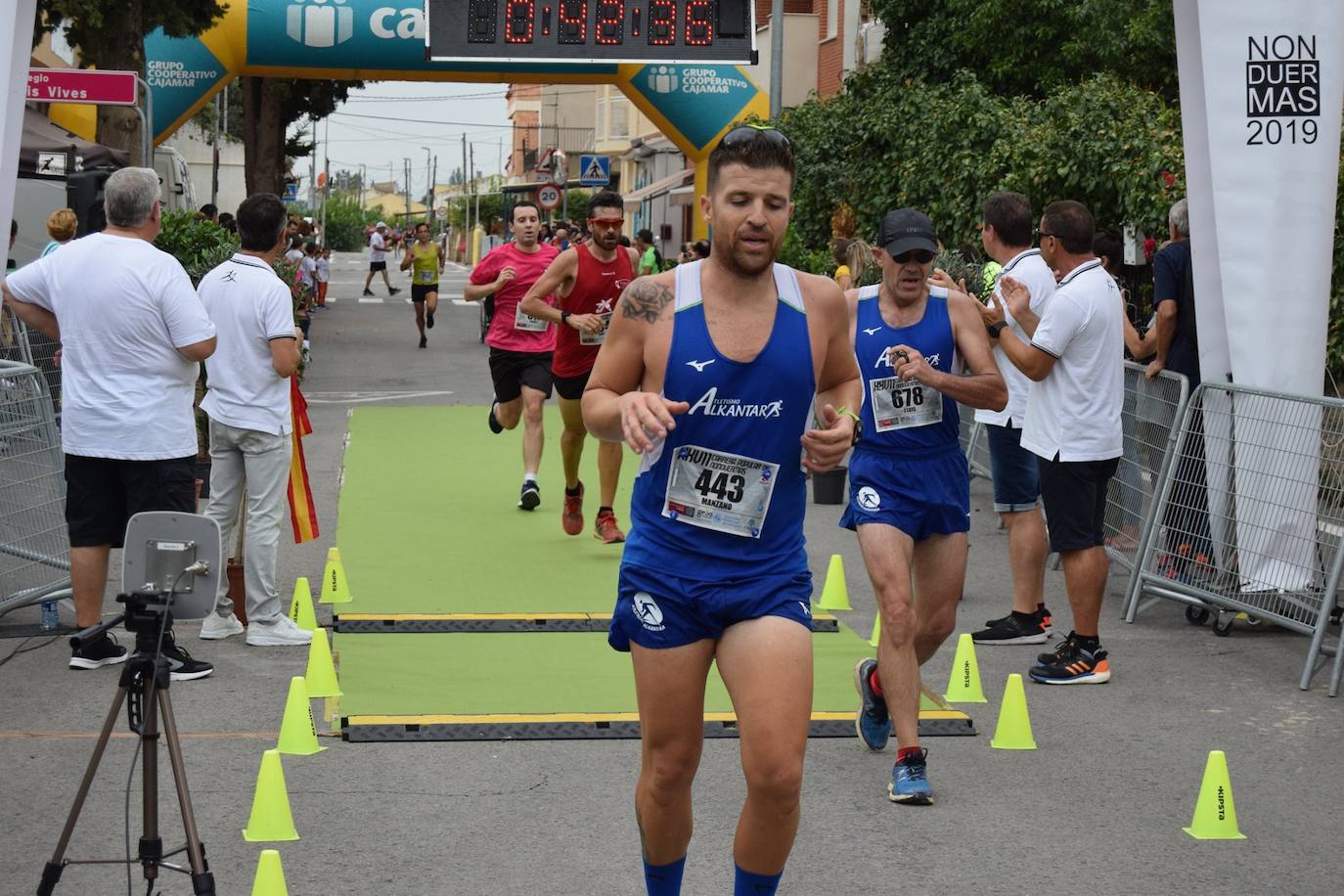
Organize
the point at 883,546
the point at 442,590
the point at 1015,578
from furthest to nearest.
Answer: the point at 442,590 < the point at 1015,578 < the point at 883,546

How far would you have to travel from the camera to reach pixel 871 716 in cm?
660

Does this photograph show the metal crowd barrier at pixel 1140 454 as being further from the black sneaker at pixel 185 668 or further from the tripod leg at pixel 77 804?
the tripod leg at pixel 77 804

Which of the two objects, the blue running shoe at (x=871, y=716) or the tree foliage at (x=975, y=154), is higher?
the tree foliage at (x=975, y=154)

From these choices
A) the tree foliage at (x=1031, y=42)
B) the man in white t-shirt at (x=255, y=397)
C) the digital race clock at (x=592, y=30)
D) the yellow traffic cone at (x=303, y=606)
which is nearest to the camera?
the man in white t-shirt at (x=255, y=397)

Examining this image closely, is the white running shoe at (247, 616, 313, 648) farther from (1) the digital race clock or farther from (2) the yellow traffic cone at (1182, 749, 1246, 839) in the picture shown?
(1) the digital race clock

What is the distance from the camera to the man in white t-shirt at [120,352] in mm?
7250

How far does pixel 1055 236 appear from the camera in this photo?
7.89 meters

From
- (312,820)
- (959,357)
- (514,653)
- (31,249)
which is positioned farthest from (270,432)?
(31,249)

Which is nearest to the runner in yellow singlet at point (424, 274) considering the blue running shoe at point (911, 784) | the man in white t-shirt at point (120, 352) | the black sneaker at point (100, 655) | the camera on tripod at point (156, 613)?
the black sneaker at point (100, 655)

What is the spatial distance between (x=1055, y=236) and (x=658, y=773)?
14.5ft

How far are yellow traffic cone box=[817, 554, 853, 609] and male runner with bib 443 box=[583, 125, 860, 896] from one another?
16.6 feet

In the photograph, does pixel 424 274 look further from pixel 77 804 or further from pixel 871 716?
pixel 77 804

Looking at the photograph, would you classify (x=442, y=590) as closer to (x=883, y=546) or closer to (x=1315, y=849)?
(x=883, y=546)

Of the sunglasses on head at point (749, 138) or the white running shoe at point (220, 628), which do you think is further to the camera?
the white running shoe at point (220, 628)
